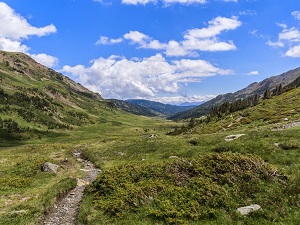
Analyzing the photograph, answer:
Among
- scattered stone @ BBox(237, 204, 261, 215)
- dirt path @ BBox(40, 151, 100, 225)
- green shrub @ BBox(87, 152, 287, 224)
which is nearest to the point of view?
scattered stone @ BBox(237, 204, 261, 215)

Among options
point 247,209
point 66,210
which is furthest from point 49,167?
point 247,209

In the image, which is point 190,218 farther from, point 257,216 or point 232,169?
point 232,169

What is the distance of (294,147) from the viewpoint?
28.5 meters

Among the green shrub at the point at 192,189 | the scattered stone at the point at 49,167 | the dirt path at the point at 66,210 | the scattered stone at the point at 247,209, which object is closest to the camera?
the scattered stone at the point at 247,209

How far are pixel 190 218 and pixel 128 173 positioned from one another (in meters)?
10.1

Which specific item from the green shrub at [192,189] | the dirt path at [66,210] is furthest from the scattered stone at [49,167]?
the green shrub at [192,189]

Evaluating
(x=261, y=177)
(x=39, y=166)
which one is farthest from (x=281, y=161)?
(x=39, y=166)

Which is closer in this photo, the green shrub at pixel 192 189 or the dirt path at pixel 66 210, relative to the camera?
the green shrub at pixel 192 189

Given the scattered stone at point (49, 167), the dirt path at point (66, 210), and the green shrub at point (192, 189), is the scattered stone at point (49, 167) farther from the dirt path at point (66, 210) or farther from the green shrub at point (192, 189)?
the green shrub at point (192, 189)

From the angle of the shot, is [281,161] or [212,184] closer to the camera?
[212,184]

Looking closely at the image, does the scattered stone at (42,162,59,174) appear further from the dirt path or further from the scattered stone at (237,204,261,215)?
the scattered stone at (237,204,261,215)

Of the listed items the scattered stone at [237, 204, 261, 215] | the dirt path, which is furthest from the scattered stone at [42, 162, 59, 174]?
the scattered stone at [237, 204, 261, 215]

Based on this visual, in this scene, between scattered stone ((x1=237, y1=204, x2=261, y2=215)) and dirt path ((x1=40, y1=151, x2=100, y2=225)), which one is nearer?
scattered stone ((x1=237, y1=204, x2=261, y2=215))

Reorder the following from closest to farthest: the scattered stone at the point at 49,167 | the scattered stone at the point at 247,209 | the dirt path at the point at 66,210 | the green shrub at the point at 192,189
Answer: the scattered stone at the point at 247,209, the green shrub at the point at 192,189, the dirt path at the point at 66,210, the scattered stone at the point at 49,167
